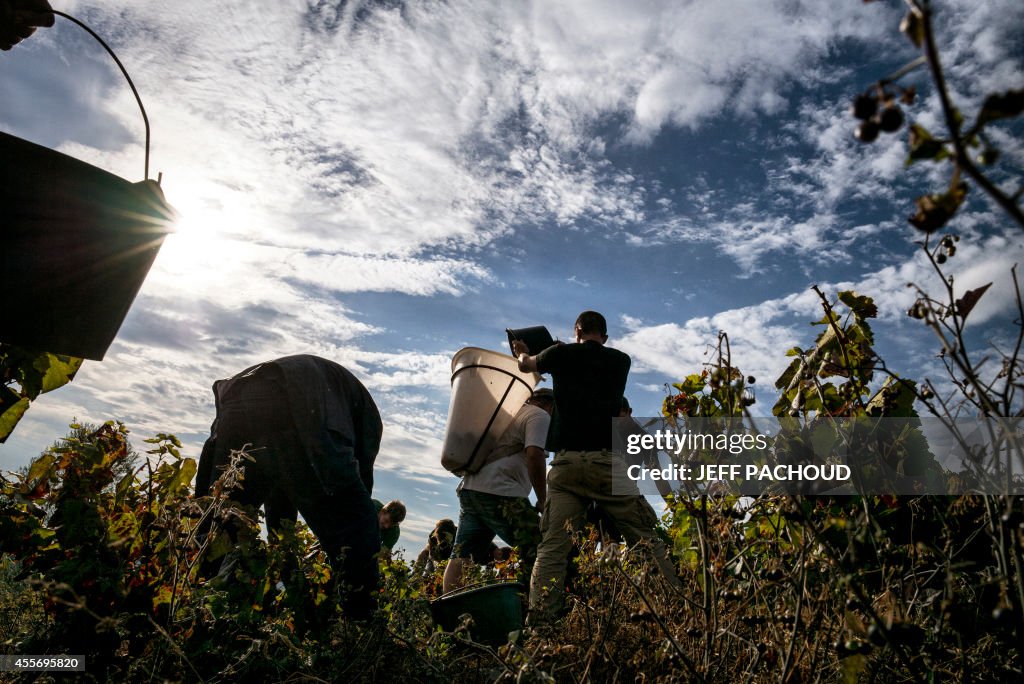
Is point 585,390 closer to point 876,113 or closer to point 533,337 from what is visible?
point 533,337

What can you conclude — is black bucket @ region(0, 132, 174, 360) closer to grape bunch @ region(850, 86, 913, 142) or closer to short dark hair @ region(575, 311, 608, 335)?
grape bunch @ region(850, 86, 913, 142)

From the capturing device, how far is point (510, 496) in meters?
4.29

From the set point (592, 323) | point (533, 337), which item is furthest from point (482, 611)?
point (533, 337)

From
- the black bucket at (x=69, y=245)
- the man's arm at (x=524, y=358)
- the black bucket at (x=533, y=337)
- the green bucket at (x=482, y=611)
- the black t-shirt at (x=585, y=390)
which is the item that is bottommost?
the green bucket at (x=482, y=611)

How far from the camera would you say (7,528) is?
2.13 m

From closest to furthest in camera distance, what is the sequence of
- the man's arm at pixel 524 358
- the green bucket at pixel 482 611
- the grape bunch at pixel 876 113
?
the grape bunch at pixel 876 113
the green bucket at pixel 482 611
the man's arm at pixel 524 358

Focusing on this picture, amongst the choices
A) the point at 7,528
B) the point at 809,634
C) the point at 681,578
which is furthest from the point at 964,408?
the point at 7,528

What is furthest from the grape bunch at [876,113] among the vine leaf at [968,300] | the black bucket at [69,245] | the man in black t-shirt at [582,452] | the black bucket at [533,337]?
the black bucket at [533,337]

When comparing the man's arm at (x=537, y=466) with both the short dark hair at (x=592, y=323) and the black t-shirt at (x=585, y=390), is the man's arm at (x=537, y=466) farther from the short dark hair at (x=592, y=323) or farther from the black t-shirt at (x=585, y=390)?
the short dark hair at (x=592, y=323)

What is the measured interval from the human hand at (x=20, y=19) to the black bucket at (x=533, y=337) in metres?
3.23

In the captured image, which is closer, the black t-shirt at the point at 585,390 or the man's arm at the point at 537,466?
the black t-shirt at the point at 585,390

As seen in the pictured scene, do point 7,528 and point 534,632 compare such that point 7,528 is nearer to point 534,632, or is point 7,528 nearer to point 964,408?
point 534,632

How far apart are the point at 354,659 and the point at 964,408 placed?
212cm

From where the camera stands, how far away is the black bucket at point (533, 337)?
15.0 feet
